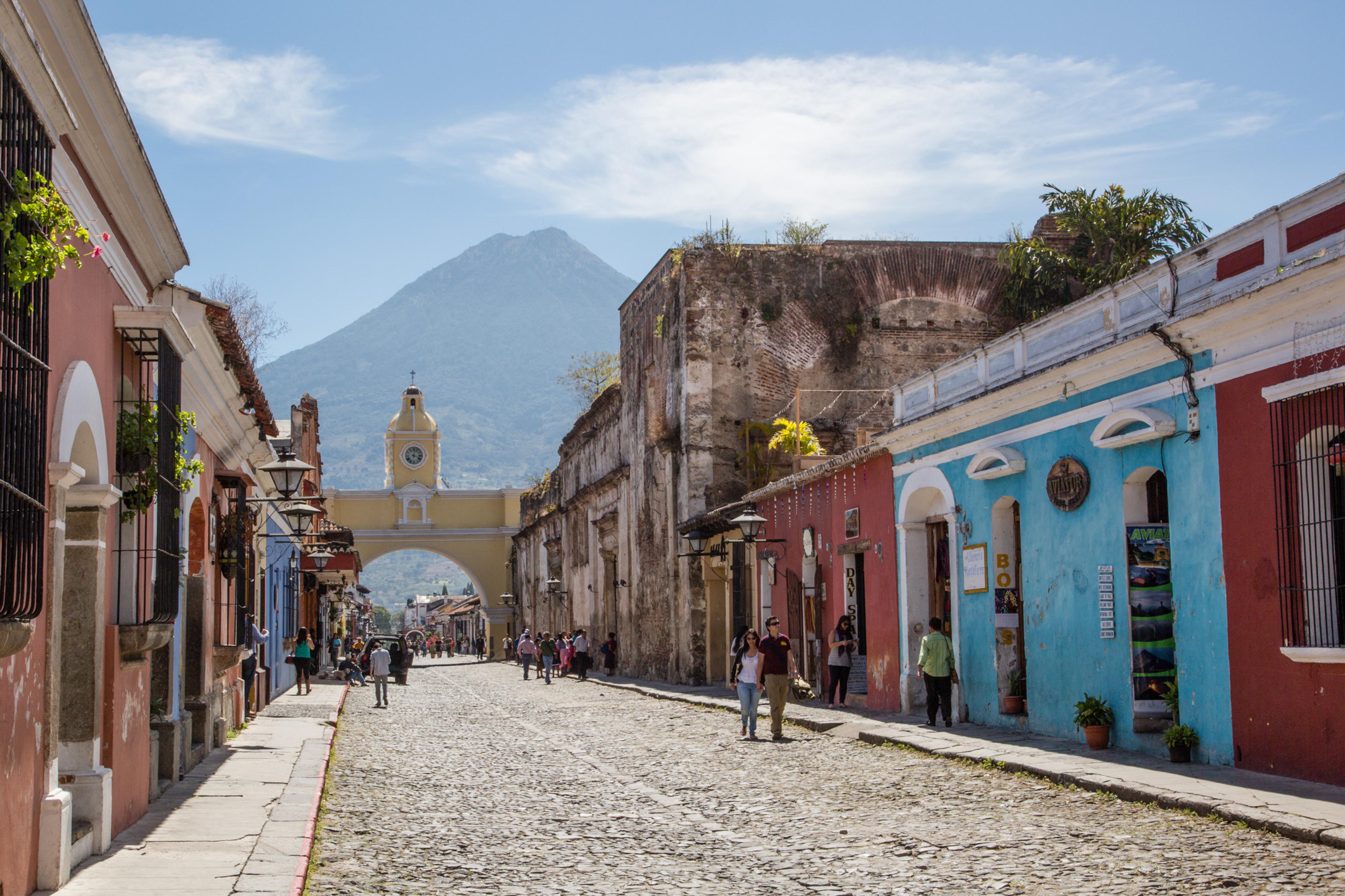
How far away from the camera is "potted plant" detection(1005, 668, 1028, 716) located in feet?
48.1

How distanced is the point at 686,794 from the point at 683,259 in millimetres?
18501

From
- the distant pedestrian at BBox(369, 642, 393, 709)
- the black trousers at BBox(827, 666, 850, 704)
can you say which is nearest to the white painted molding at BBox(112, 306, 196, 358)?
the black trousers at BBox(827, 666, 850, 704)

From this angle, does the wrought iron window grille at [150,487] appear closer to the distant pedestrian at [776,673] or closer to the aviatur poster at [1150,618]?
the distant pedestrian at [776,673]

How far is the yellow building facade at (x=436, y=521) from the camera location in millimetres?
62031

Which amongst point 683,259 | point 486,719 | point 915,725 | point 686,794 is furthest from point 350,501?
point 686,794

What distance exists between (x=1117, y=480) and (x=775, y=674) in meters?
4.57

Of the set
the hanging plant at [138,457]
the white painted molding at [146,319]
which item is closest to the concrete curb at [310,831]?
the hanging plant at [138,457]

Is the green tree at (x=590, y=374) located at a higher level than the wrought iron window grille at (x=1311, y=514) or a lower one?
higher

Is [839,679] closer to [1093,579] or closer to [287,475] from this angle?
[1093,579]

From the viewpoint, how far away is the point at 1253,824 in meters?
7.91

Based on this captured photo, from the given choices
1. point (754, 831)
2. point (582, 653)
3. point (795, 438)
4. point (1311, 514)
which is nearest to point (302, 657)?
point (582, 653)

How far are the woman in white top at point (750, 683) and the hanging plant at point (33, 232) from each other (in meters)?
10.6

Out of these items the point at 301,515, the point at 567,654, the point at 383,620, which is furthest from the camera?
the point at 383,620

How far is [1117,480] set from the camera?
40.9ft
